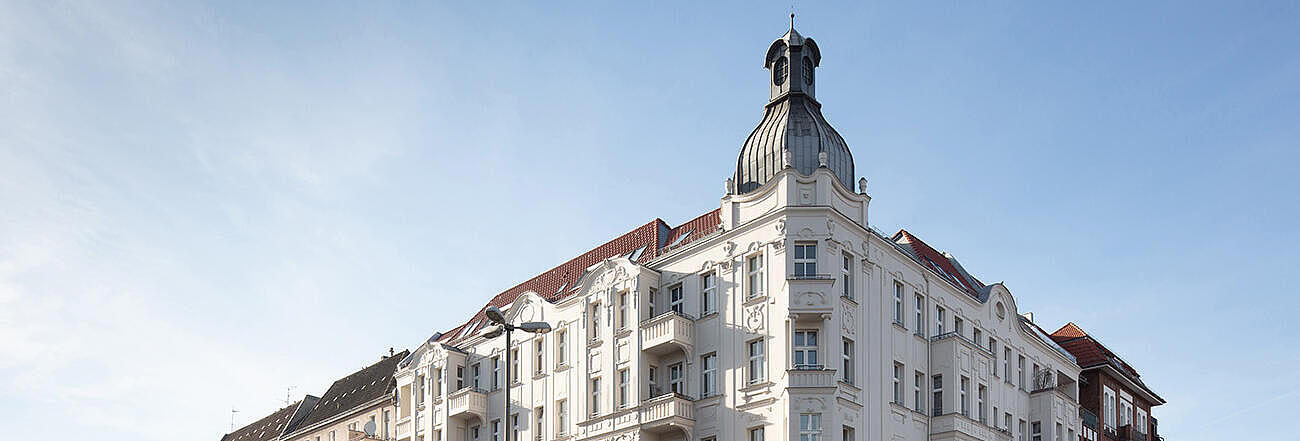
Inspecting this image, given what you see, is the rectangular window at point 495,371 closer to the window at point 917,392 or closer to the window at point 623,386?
the window at point 623,386

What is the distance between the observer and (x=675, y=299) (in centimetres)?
5203

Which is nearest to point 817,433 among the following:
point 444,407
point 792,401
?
point 792,401

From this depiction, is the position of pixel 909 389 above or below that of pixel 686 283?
below

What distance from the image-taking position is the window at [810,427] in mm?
45062

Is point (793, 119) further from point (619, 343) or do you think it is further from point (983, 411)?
point (983, 411)

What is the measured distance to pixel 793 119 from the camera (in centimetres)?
5134

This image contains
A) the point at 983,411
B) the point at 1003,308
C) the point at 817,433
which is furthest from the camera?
the point at 1003,308

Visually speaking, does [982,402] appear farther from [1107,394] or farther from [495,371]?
[495,371]

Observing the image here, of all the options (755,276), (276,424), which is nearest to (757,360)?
(755,276)

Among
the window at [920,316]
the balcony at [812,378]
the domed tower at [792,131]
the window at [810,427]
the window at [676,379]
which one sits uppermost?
the domed tower at [792,131]

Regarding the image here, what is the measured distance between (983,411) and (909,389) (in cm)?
540

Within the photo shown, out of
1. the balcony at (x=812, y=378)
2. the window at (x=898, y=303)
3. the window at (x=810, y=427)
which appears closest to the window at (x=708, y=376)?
the balcony at (x=812, y=378)

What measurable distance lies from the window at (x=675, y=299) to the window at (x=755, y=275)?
12.1ft

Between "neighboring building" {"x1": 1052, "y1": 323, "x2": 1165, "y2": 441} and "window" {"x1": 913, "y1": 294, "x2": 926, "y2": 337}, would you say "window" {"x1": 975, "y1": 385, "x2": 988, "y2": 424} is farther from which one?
"neighboring building" {"x1": 1052, "y1": 323, "x2": 1165, "y2": 441}
